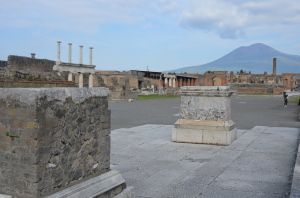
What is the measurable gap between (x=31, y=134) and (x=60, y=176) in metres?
0.54

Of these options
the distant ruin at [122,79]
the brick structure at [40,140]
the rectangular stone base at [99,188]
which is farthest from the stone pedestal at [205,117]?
the brick structure at [40,140]

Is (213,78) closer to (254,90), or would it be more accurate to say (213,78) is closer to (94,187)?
(254,90)

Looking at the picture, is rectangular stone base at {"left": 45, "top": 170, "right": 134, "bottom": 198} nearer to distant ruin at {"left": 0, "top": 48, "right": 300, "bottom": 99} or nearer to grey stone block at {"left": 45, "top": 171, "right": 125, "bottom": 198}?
grey stone block at {"left": 45, "top": 171, "right": 125, "bottom": 198}

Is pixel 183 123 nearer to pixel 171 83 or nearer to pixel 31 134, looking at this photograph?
pixel 31 134

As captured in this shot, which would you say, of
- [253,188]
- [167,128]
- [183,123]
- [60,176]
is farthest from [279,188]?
[167,128]

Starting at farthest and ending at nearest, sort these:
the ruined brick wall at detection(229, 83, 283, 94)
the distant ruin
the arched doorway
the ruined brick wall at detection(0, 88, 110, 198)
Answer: the arched doorway → the ruined brick wall at detection(229, 83, 283, 94) → the distant ruin → the ruined brick wall at detection(0, 88, 110, 198)

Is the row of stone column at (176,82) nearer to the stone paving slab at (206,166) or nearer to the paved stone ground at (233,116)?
the paved stone ground at (233,116)

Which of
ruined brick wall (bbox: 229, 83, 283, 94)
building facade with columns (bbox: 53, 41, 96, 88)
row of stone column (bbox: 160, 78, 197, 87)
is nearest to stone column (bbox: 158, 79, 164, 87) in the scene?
row of stone column (bbox: 160, 78, 197, 87)

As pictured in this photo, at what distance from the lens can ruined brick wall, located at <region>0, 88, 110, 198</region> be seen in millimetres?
2762

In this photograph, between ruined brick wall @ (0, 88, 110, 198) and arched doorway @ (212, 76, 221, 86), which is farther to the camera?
arched doorway @ (212, 76, 221, 86)

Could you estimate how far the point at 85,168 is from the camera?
11.2 feet

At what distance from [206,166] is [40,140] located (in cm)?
343

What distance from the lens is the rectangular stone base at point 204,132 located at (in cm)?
757

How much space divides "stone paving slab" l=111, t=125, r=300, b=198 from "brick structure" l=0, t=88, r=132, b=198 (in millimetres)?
1328
